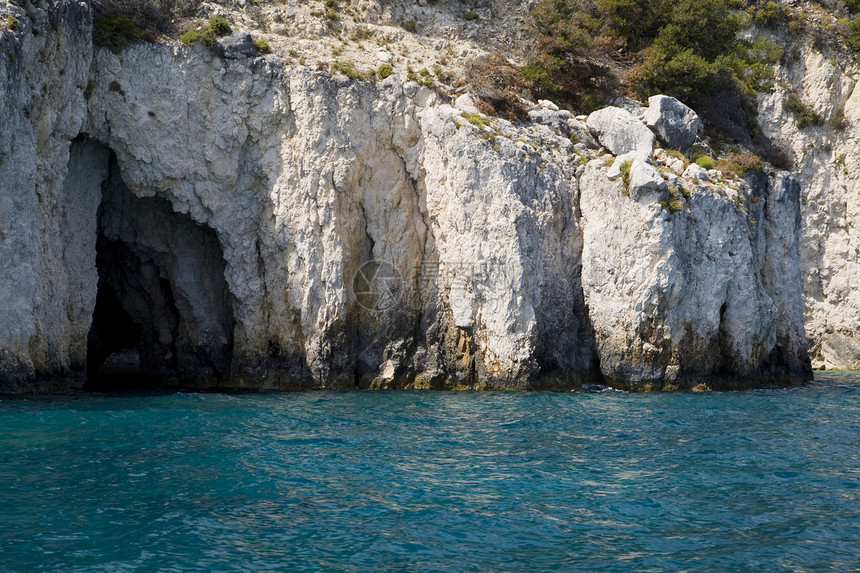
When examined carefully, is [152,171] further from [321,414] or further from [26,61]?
[321,414]

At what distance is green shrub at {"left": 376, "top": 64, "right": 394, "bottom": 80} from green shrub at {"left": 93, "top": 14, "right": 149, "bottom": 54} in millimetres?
7921

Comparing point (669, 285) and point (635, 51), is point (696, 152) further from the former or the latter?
point (669, 285)

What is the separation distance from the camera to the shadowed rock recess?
25484mm

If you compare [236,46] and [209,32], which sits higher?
[209,32]

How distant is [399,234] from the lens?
2759cm

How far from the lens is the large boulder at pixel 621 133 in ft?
93.0

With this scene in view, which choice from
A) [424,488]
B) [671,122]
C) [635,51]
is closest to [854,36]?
[635,51]

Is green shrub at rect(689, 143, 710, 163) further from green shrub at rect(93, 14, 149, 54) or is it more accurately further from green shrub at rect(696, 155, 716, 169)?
green shrub at rect(93, 14, 149, 54)

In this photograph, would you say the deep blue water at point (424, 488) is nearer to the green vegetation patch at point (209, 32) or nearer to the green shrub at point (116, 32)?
the green shrub at point (116, 32)

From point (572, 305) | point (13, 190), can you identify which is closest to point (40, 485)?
point (13, 190)

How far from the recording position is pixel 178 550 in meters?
10.2

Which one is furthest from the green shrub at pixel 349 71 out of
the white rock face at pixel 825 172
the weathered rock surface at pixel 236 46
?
the white rock face at pixel 825 172

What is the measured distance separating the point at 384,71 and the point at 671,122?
35.6ft

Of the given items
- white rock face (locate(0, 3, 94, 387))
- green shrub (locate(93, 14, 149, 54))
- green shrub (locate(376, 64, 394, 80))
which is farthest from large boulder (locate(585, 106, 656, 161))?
white rock face (locate(0, 3, 94, 387))
